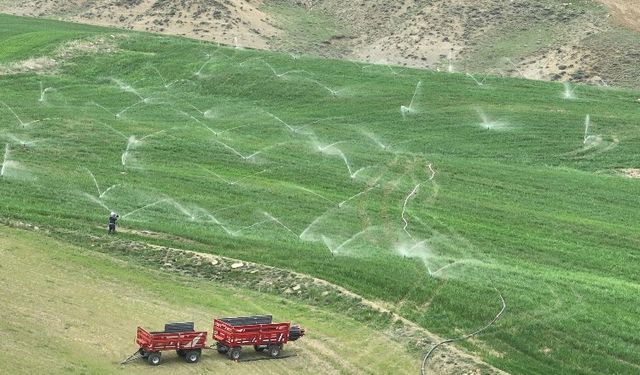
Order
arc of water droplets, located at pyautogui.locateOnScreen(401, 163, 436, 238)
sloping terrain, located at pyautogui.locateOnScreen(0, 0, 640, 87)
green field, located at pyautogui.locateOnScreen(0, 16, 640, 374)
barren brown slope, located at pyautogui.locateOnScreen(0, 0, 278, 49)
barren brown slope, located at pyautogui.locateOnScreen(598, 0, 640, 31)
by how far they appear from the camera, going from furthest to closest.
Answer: barren brown slope, located at pyautogui.locateOnScreen(0, 0, 278, 49)
barren brown slope, located at pyautogui.locateOnScreen(598, 0, 640, 31)
sloping terrain, located at pyautogui.locateOnScreen(0, 0, 640, 87)
arc of water droplets, located at pyautogui.locateOnScreen(401, 163, 436, 238)
green field, located at pyautogui.locateOnScreen(0, 16, 640, 374)

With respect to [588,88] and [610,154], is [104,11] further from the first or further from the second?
[610,154]

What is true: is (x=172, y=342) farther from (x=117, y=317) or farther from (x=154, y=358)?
(x=117, y=317)

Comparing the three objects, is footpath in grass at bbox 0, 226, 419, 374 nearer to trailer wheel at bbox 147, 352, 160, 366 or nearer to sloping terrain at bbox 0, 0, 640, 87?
trailer wheel at bbox 147, 352, 160, 366

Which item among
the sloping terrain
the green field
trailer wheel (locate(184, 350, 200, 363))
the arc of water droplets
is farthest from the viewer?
the sloping terrain

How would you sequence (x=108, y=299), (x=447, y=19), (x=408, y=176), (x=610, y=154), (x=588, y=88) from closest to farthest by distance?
(x=108, y=299) → (x=408, y=176) → (x=610, y=154) → (x=588, y=88) → (x=447, y=19)

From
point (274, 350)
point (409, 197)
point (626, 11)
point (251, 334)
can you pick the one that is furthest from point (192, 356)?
point (626, 11)

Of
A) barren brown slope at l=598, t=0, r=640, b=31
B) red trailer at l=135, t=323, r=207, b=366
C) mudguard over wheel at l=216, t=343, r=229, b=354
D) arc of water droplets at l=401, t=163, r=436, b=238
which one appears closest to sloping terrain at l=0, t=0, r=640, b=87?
barren brown slope at l=598, t=0, r=640, b=31

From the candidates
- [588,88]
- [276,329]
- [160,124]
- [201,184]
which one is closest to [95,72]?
[160,124]
